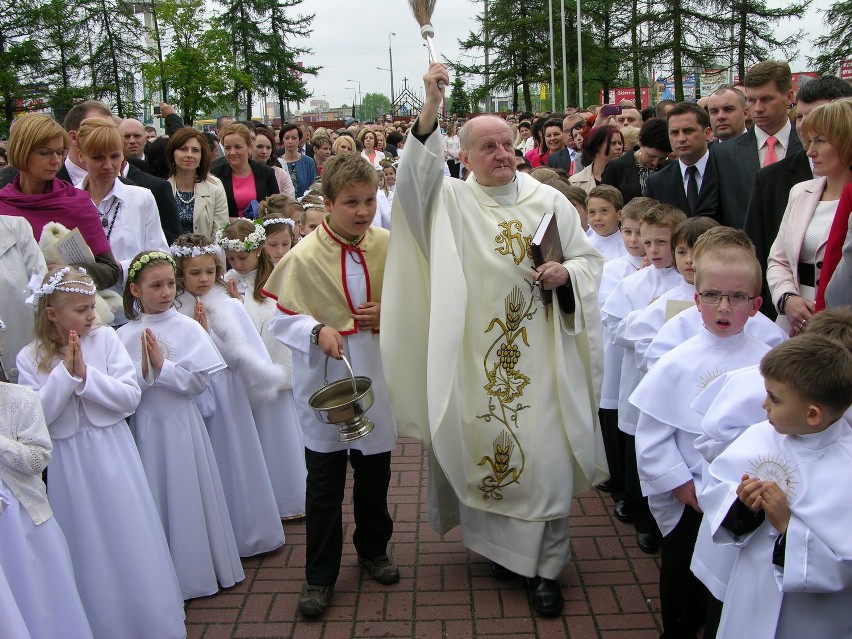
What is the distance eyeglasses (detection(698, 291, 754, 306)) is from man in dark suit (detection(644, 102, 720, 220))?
2345 mm

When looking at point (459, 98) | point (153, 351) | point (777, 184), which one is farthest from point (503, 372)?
point (459, 98)

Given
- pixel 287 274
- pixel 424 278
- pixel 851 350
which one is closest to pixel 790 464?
pixel 851 350

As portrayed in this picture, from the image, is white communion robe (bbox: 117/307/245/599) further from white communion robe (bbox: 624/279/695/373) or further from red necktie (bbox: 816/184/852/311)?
red necktie (bbox: 816/184/852/311)

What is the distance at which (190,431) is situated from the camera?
4.17 meters

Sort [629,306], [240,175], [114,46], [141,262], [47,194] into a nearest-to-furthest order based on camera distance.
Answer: [141,262]
[47,194]
[629,306]
[240,175]
[114,46]

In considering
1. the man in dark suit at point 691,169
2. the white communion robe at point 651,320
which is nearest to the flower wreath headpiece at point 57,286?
the white communion robe at point 651,320

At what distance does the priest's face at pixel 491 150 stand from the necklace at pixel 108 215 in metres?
2.37

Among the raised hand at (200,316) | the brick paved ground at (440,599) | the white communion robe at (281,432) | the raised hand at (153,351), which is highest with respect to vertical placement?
the raised hand at (200,316)

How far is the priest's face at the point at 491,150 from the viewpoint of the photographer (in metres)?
3.89

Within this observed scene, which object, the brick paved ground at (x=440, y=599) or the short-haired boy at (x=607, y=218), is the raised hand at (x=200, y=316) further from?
the short-haired boy at (x=607, y=218)

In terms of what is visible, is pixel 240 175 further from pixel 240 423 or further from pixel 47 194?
pixel 240 423

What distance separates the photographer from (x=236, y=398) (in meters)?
4.71

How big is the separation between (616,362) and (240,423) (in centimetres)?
222

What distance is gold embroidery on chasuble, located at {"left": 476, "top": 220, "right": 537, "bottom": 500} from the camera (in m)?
3.98
